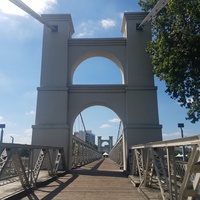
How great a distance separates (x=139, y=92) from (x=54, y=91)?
435 centimetres

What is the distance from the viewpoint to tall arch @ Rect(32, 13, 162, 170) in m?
11.2

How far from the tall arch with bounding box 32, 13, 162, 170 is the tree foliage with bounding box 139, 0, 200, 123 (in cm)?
217

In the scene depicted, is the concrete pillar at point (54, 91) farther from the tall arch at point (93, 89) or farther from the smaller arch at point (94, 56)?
the smaller arch at point (94, 56)

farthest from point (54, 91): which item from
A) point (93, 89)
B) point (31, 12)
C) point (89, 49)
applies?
point (31, 12)

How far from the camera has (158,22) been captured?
395 inches

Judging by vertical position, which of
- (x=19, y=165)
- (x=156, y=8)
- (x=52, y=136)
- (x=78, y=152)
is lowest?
(x=19, y=165)

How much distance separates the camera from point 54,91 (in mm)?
11695

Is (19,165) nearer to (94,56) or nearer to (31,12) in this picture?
(94,56)

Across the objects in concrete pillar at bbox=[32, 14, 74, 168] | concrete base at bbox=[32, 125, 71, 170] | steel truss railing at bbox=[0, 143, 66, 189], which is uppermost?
concrete pillar at bbox=[32, 14, 74, 168]

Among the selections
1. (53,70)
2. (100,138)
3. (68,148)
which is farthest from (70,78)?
(100,138)

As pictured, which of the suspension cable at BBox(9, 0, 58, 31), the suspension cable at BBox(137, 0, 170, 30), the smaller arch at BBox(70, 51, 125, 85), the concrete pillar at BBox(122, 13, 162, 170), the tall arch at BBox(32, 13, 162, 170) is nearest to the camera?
the suspension cable at BBox(137, 0, 170, 30)

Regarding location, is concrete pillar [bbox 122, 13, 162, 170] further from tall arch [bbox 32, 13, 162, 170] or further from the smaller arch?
the smaller arch

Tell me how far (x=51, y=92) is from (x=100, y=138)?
8489cm

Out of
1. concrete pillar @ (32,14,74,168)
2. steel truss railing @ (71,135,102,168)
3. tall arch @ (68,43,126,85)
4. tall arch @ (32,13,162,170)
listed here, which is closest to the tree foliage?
tall arch @ (32,13,162,170)
